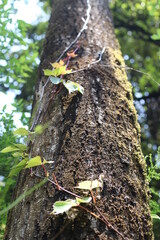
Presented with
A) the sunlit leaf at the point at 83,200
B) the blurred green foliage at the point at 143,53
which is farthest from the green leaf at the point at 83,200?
the blurred green foliage at the point at 143,53

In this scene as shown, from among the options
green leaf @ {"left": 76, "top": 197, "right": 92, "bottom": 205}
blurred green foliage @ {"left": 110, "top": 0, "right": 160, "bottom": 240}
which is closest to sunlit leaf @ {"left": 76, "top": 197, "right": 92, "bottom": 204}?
green leaf @ {"left": 76, "top": 197, "right": 92, "bottom": 205}

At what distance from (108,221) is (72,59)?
1.01 m

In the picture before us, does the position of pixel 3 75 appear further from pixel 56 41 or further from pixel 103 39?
pixel 103 39

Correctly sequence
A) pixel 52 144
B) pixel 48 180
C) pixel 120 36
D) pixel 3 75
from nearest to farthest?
pixel 48 180
pixel 52 144
pixel 3 75
pixel 120 36

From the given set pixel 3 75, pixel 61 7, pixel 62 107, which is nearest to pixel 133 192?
pixel 62 107

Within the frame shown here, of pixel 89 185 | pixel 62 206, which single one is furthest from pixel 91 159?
pixel 62 206

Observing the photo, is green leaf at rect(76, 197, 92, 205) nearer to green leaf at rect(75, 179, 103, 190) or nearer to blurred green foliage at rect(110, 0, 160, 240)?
green leaf at rect(75, 179, 103, 190)

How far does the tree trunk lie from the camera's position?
34.3 inches

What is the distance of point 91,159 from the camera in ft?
3.34

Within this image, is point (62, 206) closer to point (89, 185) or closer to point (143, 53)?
point (89, 185)

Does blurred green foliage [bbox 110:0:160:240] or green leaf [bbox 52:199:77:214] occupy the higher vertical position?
blurred green foliage [bbox 110:0:160:240]

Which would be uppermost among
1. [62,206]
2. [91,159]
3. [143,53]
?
[143,53]

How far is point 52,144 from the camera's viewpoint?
1.14 m

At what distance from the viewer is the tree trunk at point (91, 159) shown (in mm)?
871
